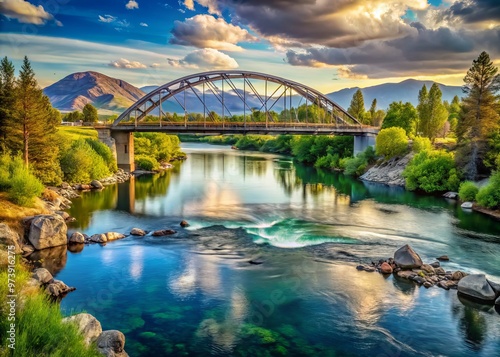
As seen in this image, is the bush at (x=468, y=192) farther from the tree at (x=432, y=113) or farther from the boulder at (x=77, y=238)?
the boulder at (x=77, y=238)

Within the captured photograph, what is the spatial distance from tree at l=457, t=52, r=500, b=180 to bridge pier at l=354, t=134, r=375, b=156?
2549cm

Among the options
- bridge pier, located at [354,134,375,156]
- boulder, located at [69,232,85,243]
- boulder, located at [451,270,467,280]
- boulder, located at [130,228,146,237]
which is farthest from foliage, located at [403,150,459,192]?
boulder, located at [69,232,85,243]

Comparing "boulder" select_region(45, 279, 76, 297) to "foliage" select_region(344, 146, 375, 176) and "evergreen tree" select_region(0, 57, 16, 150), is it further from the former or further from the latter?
"foliage" select_region(344, 146, 375, 176)

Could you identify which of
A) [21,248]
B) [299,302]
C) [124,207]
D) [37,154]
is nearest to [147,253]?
[21,248]

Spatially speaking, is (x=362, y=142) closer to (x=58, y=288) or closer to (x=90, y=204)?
(x=90, y=204)

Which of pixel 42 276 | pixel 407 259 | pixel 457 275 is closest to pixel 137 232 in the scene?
pixel 42 276

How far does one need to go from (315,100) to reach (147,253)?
188 ft

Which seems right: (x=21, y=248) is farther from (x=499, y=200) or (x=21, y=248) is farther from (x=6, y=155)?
(x=499, y=200)

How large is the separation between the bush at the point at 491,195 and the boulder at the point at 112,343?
3670cm

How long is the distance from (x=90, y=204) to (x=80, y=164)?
420 inches

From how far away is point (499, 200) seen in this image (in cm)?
3931

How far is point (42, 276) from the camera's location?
21.3 metres

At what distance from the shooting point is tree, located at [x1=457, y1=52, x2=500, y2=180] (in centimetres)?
4725

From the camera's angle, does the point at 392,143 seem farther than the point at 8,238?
Yes
